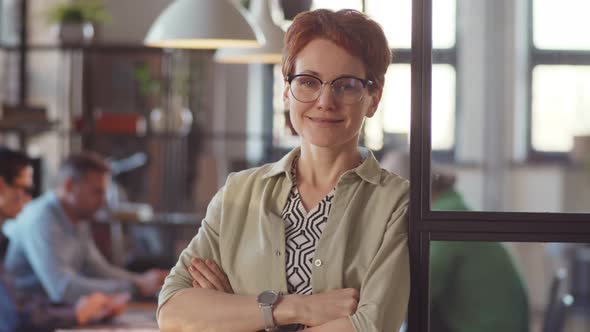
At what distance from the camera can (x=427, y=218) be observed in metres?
1.72

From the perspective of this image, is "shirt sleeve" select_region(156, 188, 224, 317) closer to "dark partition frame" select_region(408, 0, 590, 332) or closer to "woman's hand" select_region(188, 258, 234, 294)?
"woman's hand" select_region(188, 258, 234, 294)

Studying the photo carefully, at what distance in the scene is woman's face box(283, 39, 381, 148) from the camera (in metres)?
1.67

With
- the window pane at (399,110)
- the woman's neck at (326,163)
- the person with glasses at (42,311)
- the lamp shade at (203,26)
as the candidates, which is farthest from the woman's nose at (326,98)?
the window pane at (399,110)

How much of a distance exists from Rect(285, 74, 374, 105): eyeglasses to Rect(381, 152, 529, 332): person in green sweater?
21cm

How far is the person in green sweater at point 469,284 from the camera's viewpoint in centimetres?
180

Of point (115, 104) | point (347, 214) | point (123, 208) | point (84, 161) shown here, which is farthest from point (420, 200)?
point (115, 104)

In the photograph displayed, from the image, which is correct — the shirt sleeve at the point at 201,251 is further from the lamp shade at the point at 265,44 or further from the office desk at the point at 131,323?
the lamp shade at the point at 265,44

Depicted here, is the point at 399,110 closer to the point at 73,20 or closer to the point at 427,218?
the point at 73,20

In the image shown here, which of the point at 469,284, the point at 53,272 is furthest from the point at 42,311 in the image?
the point at 469,284

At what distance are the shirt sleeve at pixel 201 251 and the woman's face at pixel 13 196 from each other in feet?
7.08

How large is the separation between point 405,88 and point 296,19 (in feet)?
19.7

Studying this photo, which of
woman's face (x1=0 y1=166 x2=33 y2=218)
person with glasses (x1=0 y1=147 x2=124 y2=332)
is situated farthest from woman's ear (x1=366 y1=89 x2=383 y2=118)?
woman's face (x1=0 y1=166 x2=33 y2=218)

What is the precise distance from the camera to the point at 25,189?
3922 mm

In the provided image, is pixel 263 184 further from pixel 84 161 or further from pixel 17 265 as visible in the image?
pixel 84 161
